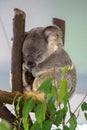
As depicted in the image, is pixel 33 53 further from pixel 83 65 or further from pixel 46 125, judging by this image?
pixel 83 65

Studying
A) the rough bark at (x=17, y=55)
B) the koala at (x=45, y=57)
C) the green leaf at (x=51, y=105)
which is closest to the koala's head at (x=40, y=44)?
the koala at (x=45, y=57)

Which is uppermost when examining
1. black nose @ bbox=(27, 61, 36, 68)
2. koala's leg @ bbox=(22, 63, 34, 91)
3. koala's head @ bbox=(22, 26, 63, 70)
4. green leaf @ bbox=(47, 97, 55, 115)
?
green leaf @ bbox=(47, 97, 55, 115)

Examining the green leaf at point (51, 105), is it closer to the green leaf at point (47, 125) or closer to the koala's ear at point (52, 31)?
the green leaf at point (47, 125)

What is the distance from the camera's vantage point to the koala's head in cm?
152

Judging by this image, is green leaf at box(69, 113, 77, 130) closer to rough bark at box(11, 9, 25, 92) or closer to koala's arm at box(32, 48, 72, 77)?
rough bark at box(11, 9, 25, 92)

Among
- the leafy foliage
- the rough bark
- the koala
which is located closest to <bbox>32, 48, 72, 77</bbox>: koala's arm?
the koala

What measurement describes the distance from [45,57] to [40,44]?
76 mm

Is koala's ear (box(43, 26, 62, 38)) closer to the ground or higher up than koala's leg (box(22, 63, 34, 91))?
higher up

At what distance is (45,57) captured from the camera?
1658 millimetres

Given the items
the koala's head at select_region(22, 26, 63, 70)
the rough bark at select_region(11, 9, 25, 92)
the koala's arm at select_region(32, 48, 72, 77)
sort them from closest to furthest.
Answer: the rough bark at select_region(11, 9, 25, 92) < the koala's head at select_region(22, 26, 63, 70) < the koala's arm at select_region(32, 48, 72, 77)

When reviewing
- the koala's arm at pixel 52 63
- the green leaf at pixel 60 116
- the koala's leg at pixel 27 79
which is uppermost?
the green leaf at pixel 60 116

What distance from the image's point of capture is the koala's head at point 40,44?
4.99 ft

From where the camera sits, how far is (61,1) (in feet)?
9.77

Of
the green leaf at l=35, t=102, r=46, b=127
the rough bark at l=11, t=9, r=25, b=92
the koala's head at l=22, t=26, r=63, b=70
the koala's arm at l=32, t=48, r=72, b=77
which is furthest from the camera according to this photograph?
the koala's arm at l=32, t=48, r=72, b=77
